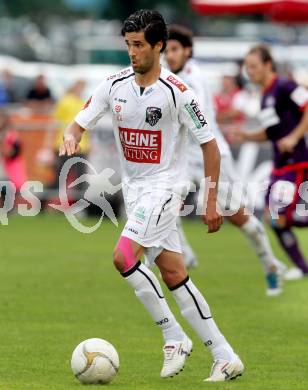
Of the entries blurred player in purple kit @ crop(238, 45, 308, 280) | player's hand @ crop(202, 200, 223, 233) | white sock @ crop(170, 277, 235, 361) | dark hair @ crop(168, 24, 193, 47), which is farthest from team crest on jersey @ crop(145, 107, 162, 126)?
blurred player in purple kit @ crop(238, 45, 308, 280)

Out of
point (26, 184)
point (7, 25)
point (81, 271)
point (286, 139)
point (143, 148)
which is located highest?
point (143, 148)

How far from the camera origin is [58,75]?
30.8 m

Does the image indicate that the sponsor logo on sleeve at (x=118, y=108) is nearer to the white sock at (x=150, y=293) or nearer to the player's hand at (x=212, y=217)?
the player's hand at (x=212, y=217)

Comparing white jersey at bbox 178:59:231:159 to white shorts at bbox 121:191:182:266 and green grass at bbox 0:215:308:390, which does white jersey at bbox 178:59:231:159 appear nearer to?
green grass at bbox 0:215:308:390

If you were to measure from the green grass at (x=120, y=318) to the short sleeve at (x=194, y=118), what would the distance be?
1623 millimetres

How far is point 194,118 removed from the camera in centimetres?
907

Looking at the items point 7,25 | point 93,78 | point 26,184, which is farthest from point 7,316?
point 7,25

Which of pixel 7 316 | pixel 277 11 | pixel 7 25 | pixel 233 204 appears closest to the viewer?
pixel 7 316

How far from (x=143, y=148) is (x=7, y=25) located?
120 ft

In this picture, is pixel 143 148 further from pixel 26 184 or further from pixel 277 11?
pixel 277 11

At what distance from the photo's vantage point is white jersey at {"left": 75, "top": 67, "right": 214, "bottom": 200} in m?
9.10

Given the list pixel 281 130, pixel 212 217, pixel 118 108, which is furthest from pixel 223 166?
pixel 212 217

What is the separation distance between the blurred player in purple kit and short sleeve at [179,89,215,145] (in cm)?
519

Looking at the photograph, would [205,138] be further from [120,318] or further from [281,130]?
[281,130]
